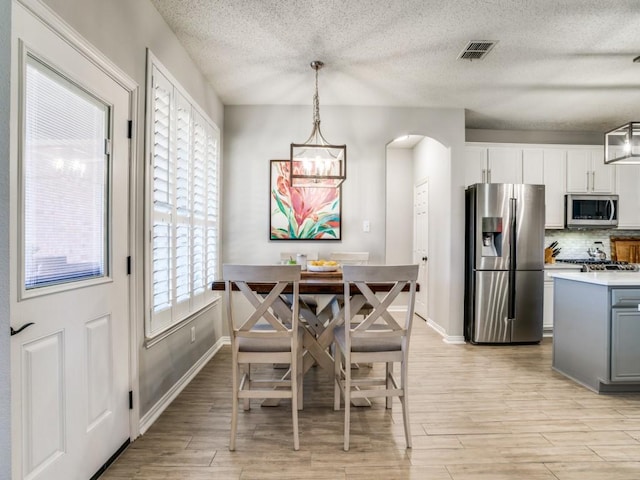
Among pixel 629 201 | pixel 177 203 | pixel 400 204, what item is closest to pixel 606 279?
pixel 629 201

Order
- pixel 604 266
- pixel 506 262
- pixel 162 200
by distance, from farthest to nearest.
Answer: pixel 604 266 < pixel 506 262 < pixel 162 200

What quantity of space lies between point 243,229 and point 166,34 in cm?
204

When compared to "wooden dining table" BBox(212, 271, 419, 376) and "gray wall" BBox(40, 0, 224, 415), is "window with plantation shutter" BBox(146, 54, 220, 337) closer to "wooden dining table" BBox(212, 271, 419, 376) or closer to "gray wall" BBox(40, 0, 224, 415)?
"gray wall" BBox(40, 0, 224, 415)

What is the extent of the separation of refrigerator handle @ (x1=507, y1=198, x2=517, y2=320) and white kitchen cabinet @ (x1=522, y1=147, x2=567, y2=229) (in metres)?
0.86

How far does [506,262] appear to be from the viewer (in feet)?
13.2

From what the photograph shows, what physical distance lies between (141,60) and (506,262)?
3.97 metres

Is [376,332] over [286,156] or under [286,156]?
under

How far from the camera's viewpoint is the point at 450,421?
2.34 meters

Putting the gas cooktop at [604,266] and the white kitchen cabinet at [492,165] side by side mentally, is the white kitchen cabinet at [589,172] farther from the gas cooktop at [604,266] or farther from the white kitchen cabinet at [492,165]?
the gas cooktop at [604,266]

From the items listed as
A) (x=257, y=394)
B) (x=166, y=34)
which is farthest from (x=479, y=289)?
Answer: (x=166, y=34)

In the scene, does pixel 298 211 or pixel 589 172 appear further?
pixel 589 172

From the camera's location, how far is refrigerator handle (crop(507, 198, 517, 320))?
3996 mm

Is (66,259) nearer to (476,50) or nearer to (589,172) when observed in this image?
(476,50)

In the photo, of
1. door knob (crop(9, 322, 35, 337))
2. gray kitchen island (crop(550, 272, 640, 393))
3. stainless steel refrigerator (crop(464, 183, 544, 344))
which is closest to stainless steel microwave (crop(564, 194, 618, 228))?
stainless steel refrigerator (crop(464, 183, 544, 344))
